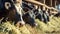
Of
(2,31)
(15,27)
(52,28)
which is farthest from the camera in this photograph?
(52,28)

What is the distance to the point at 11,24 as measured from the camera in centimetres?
536

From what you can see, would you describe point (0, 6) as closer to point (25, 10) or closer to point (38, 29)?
point (25, 10)

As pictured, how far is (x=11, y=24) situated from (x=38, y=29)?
163 centimetres

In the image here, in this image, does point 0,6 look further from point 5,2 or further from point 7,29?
point 7,29

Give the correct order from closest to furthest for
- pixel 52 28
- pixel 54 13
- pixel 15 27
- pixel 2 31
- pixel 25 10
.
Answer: pixel 2 31
pixel 15 27
pixel 25 10
pixel 52 28
pixel 54 13

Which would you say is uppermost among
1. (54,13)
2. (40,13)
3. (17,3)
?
(17,3)

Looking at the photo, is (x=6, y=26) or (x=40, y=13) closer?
(x=6, y=26)

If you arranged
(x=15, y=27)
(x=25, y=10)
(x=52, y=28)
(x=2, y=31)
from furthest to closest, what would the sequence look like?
1. (x=52, y=28)
2. (x=25, y=10)
3. (x=15, y=27)
4. (x=2, y=31)

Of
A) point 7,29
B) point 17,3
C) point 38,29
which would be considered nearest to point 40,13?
point 38,29

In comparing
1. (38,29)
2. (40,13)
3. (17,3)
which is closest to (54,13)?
(40,13)

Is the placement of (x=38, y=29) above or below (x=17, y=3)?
below

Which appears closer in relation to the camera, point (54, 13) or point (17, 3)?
point (17, 3)

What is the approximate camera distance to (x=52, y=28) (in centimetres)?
794

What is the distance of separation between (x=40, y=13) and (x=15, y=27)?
124 inches
